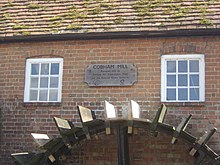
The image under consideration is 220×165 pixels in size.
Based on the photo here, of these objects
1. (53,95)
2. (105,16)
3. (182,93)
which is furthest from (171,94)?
(53,95)

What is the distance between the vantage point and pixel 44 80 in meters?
10.9

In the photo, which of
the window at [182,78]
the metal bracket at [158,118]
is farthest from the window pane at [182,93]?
the metal bracket at [158,118]

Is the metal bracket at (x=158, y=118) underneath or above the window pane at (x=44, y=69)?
underneath

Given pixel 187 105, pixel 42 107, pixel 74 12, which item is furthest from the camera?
pixel 74 12

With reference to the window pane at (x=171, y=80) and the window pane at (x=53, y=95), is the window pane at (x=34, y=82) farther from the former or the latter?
the window pane at (x=171, y=80)

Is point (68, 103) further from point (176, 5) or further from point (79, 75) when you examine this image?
point (176, 5)

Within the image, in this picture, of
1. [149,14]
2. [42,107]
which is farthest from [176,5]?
[42,107]

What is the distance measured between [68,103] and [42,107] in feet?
2.18

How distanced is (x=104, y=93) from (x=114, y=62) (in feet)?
2.64

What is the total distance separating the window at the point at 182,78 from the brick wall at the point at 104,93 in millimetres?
137

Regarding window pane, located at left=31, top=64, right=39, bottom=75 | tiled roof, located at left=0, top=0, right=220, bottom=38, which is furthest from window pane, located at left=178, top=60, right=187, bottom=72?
window pane, located at left=31, top=64, right=39, bottom=75

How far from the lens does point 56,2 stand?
1189 cm

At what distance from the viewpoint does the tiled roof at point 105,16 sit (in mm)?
10500

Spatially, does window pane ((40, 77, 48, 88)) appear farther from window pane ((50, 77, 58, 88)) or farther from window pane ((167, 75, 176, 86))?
window pane ((167, 75, 176, 86))
